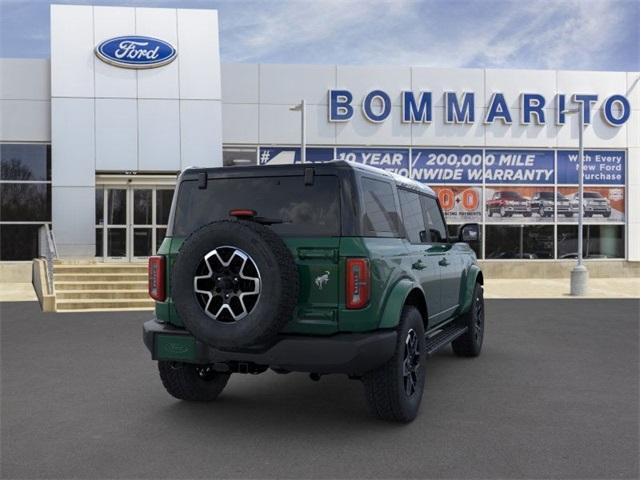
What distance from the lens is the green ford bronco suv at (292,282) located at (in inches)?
178

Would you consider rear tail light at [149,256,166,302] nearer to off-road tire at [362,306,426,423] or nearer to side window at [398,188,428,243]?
off-road tire at [362,306,426,423]

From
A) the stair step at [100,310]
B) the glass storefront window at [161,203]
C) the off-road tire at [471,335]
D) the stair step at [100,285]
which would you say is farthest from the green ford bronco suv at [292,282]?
the glass storefront window at [161,203]

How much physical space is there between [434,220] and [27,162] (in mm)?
16380

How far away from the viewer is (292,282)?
454cm

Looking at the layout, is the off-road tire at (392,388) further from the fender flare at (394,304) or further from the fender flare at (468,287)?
the fender flare at (468,287)

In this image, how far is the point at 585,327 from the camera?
10.8 meters

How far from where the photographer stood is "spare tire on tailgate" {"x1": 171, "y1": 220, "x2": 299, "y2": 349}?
446cm

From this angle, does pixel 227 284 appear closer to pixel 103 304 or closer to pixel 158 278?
pixel 158 278

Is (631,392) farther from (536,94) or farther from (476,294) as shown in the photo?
(536,94)

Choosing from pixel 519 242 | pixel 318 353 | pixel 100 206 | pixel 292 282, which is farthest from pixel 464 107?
pixel 318 353

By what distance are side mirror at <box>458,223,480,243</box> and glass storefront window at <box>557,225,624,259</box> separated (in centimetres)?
1546

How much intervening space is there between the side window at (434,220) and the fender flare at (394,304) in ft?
5.35

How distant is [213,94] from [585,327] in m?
12.9

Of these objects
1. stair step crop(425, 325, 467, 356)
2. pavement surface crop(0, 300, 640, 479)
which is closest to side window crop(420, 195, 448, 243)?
stair step crop(425, 325, 467, 356)
